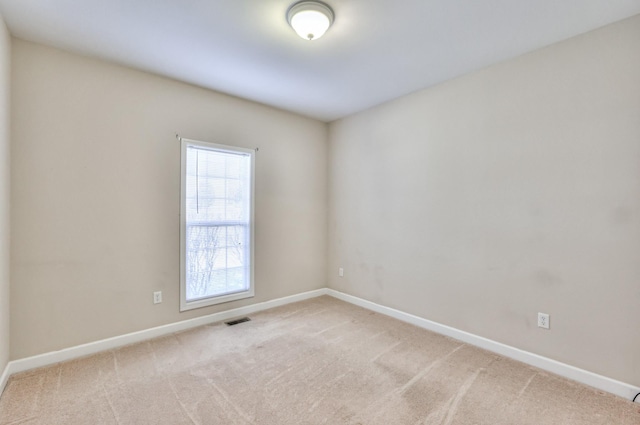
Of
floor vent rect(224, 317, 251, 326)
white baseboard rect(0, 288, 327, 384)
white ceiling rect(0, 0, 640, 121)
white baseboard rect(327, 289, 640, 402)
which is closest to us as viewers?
white ceiling rect(0, 0, 640, 121)

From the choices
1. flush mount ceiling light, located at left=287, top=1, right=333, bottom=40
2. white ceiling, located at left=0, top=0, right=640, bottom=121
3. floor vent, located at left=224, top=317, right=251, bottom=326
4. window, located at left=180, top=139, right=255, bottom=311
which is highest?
white ceiling, located at left=0, top=0, right=640, bottom=121

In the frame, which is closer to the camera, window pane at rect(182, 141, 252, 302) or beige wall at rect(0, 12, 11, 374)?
beige wall at rect(0, 12, 11, 374)

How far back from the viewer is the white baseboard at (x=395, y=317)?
6.95 feet

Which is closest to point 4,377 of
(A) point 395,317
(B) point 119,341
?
(B) point 119,341

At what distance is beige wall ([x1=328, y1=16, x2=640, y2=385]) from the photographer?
208cm

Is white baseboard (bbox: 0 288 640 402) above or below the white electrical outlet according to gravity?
below

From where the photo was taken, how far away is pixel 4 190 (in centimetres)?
214

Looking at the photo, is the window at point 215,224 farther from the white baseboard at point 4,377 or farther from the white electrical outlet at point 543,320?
the white electrical outlet at point 543,320

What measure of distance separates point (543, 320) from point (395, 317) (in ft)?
4.81

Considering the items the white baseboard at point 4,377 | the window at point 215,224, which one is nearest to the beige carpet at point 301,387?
the white baseboard at point 4,377

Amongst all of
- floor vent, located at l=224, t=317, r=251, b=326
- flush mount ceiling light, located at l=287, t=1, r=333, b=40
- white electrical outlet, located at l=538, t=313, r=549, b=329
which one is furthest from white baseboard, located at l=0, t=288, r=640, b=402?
flush mount ceiling light, located at l=287, t=1, r=333, b=40

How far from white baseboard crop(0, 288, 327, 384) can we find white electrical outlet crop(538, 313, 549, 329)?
2.76 metres

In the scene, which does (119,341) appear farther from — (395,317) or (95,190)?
(395,317)

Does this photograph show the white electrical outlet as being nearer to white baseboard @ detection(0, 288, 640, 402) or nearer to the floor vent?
white baseboard @ detection(0, 288, 640, 402)
